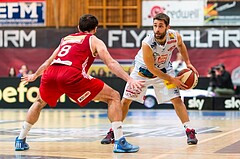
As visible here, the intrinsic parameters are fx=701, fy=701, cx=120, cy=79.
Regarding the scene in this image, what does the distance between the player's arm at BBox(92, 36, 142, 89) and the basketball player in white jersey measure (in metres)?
0.99

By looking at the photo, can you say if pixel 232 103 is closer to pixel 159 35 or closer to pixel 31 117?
pixel 159 35

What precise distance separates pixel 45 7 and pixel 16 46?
78.3 inches

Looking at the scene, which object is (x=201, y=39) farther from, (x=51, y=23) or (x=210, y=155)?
(x=210, y=155)

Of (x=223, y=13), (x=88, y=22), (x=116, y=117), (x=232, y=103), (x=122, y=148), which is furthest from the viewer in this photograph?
(x=223, y=13)

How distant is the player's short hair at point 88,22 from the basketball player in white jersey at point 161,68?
0.94 metres

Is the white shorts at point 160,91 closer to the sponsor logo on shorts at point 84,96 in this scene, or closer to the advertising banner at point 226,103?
the sponsor logo on shorts at point 84,96

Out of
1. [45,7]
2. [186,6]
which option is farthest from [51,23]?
[186,6]

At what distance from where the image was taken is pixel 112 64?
8.66m

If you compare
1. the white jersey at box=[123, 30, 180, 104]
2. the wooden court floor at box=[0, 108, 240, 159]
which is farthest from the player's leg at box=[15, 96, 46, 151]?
the white jersey at box=[123, 30, 180, 104]

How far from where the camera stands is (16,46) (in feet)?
93.1

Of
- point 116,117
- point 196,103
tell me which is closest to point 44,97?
point 116,117

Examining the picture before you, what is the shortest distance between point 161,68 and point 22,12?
19168mm

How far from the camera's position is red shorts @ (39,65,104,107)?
8.86 meters

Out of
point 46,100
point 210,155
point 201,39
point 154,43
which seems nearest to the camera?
point 210,155
